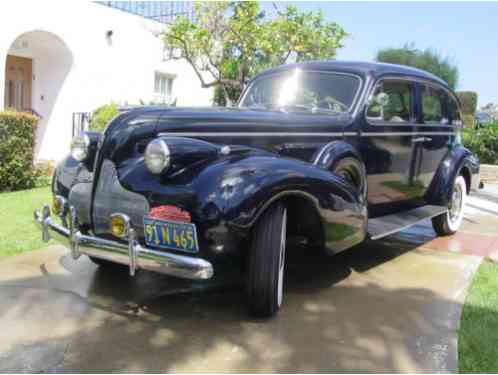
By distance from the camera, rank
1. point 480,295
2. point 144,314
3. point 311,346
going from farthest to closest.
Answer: point 480,295, point 144,314, point 311,346

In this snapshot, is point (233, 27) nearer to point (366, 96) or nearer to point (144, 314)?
point (366, 96)

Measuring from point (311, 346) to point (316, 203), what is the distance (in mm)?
901

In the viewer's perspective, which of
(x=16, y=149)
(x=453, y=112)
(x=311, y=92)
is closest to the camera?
(x=311, y=92)

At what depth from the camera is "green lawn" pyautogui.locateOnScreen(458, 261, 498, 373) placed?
2.68 metres

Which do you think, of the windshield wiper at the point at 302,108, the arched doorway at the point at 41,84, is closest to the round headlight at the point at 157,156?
the windshield wiper at the point at 302,108

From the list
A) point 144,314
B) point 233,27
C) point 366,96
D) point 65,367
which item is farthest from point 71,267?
point 233,27

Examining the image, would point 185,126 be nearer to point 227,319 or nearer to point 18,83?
point 227,319

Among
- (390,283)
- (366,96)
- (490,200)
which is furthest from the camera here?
(490,200)

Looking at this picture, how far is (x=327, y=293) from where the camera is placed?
3.69m

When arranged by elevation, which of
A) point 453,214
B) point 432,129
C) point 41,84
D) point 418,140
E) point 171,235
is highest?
point 41,84

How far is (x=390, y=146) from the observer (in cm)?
462

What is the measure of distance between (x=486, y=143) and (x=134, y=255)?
12.9 metres

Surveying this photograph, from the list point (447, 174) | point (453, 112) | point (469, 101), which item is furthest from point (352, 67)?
point (469, 101)

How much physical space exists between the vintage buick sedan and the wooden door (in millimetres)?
10645
